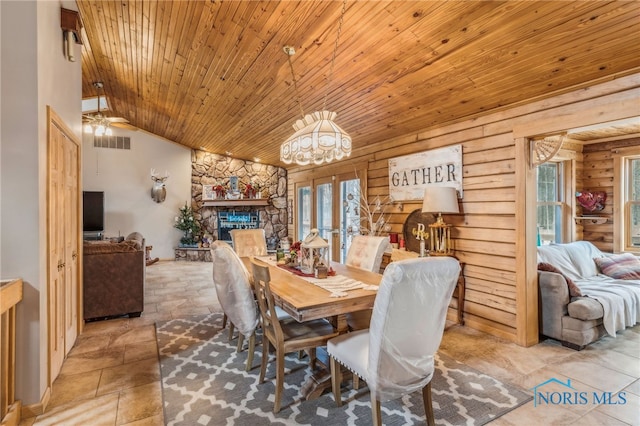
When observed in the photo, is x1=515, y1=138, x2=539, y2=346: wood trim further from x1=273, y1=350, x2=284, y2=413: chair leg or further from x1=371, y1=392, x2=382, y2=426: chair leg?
x1=273, y1=350, x2=284, y2=413: chair leg

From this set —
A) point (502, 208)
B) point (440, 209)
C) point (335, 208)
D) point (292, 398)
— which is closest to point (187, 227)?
point (335, 208)

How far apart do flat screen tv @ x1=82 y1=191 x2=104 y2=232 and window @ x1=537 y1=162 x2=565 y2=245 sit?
845 centimetres

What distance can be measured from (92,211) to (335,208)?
5.24m

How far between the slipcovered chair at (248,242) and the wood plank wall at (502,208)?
8.18 feet

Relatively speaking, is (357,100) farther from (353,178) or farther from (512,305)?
(512,305)

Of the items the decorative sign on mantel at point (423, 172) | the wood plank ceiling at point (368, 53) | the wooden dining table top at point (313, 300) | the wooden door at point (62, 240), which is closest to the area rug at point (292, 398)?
the wooden dining table top at point (313, 300)

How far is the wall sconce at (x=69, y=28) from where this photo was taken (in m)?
2.65

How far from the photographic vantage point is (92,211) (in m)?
6.85

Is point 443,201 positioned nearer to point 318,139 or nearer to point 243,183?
point 318,139

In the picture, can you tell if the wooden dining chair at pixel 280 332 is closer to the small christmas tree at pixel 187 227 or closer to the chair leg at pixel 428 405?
the chair leg at pixel 428 405

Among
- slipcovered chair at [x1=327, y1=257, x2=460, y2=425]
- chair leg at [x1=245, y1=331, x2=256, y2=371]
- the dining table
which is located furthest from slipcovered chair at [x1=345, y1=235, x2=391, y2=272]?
slipcovered chair at [x1=327, y1=257, x2=460, y2=425]

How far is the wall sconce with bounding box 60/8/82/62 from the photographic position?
8.68ft

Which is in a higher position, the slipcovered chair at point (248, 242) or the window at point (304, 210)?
the window at point (304, 210)

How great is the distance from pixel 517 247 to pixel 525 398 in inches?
55.9
